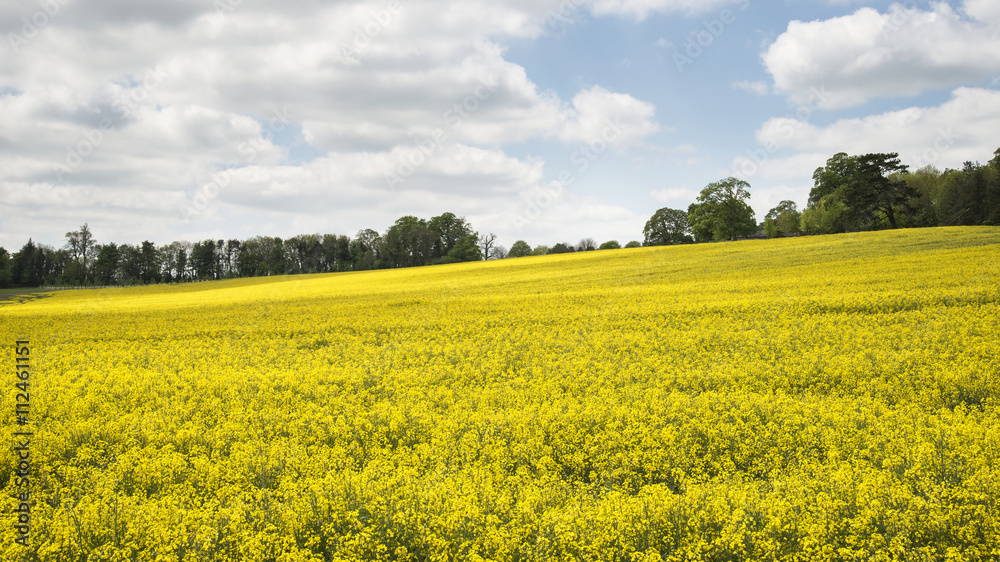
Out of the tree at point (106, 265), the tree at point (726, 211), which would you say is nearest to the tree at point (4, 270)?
the tree at point (106, 265)

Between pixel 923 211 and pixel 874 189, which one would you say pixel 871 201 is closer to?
pixel 874 189

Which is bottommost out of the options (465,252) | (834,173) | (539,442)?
(539,442)

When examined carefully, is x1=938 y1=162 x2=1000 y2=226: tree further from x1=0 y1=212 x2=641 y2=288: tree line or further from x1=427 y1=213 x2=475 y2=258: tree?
x1=427 y1=213 x2=475 y2=258: tree

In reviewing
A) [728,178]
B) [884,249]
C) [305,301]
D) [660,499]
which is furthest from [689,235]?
[660,499]

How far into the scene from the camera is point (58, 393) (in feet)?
33.3

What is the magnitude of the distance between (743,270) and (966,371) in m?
24.7

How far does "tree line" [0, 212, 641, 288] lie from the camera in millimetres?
89562

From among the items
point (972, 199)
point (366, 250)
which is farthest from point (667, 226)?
point (366, 250)

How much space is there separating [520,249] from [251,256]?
61.5 meters

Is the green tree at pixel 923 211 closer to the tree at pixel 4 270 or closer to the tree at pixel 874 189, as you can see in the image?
the tree at pixel 874 189

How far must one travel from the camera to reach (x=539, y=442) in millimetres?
7281

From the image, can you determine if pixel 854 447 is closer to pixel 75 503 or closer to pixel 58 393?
pixel 75 503

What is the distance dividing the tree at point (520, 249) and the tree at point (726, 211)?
2107 inches

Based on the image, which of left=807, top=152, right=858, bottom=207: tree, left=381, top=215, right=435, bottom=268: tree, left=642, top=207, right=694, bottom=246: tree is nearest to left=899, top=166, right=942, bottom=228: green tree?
left=807, top=152, right=858, bottom=207: tree
